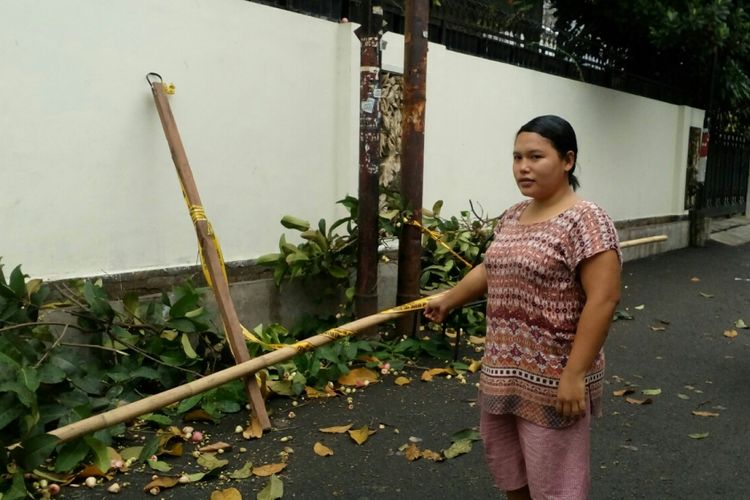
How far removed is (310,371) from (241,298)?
0.85 metres

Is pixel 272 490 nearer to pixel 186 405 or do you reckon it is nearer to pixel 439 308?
pixel 186 405

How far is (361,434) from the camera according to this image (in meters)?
3.56

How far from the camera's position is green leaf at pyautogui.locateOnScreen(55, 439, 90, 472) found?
2.90 m

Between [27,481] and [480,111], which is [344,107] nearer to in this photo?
[480,111]

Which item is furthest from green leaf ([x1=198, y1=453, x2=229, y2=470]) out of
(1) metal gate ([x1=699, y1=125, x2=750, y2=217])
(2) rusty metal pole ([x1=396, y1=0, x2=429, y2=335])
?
(1) metal gate ([x1=699, y1=125, x2=750, y2=217])

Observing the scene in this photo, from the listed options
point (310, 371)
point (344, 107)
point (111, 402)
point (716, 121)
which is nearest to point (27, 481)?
point (111, 402)

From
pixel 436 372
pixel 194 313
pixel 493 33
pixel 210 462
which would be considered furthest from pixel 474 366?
pixel 493 33

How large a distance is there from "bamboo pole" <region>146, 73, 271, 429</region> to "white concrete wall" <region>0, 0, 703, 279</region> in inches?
7.1

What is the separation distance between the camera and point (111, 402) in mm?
3342

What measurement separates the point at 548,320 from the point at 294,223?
2.81 meters

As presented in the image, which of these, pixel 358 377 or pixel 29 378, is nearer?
pixel 29 378

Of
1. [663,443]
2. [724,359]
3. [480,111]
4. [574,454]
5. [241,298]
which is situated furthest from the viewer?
[480,111]

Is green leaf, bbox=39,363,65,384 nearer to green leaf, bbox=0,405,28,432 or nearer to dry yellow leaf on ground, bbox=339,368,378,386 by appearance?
green leaf, bbox=0,405,28,432

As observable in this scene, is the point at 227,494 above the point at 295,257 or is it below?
below
